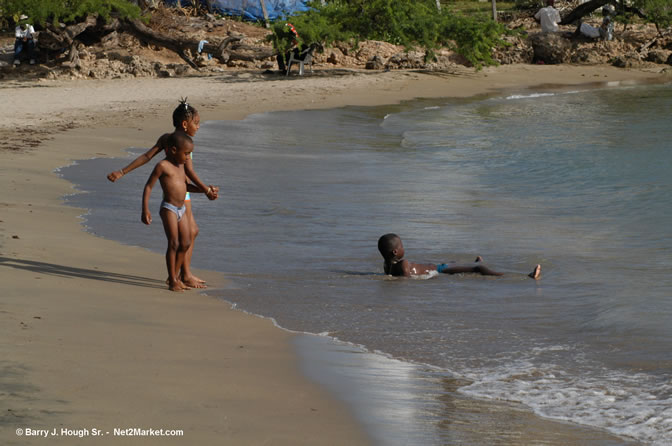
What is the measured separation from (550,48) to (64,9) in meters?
16.2

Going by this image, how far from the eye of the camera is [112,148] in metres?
13.4

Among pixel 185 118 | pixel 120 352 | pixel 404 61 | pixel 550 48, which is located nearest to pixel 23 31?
pixel 404 61

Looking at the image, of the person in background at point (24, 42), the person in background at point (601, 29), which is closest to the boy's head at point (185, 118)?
the person in background at point (24, 42)

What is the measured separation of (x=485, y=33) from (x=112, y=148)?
15657 mm

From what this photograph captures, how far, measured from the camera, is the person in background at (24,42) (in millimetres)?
24938

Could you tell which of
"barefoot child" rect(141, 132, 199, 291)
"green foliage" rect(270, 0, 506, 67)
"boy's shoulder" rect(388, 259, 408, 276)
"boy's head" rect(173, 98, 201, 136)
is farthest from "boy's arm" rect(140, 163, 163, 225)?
"green foliage" rect(270, 0, 506, 67)

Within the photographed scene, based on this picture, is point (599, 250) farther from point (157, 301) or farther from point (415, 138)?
point (415, 138)

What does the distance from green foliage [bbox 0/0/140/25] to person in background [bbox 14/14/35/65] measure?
0.59 metres

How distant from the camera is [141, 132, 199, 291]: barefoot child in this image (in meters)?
6.18

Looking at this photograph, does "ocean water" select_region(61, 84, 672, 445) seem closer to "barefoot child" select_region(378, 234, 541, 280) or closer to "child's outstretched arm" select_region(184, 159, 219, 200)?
"barefoot child" select_region(378, 234, 541, 280)

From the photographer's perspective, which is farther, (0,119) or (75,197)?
(0,119)

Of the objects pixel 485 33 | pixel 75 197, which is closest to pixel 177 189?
pixel 75 197

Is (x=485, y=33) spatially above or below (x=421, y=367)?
above

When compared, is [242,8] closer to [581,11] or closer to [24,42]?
[24,42]
